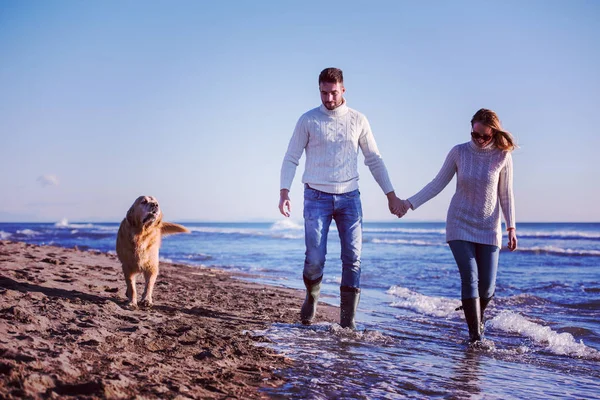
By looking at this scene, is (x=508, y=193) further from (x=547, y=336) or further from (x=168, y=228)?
(x=168, y=228)

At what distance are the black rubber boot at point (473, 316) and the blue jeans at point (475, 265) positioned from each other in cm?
5

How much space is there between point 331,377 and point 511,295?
667 centimetres

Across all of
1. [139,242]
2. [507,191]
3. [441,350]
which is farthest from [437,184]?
[139,242]

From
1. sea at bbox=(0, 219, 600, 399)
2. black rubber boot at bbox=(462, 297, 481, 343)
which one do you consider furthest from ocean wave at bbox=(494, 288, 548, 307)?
black rubber boot at bbox=(462, 297, 481, 343)

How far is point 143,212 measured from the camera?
17.0 feet

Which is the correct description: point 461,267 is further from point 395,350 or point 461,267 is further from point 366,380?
point 366,380

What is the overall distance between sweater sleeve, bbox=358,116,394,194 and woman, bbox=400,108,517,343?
0.61m

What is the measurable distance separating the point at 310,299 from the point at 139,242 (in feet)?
5.75

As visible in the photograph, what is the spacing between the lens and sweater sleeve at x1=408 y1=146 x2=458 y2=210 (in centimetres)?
471

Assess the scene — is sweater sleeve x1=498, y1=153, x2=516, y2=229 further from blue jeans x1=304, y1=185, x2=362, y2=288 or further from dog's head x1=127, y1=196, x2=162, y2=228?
dog's head x1=127, y1=196, x2=162, y2=228

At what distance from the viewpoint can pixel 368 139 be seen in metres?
4.78

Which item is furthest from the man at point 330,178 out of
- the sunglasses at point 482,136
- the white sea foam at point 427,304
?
the white sea foam at point 427,304

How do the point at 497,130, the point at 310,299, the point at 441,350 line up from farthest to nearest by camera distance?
the point at 310,299
the point at 497,130
the point at 441,350

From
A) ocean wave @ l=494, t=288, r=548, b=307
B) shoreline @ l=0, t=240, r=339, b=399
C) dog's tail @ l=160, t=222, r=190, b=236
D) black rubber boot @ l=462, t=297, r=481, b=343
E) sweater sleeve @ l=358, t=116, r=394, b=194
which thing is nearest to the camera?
shoreline @ l=0, t=240, r=339, b=399
